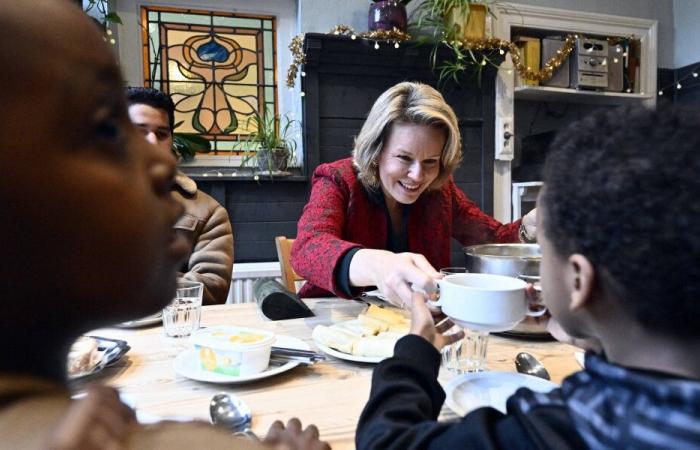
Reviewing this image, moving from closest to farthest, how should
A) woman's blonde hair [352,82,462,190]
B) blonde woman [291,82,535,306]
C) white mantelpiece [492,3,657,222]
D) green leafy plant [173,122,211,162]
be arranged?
1. blonde woman [291,82,535,306]
2. woman's blonde hair [352,82,462,190]
3. green leafy plant [173,122,211,162]
4. white mantelpiece [492,3,657,222]

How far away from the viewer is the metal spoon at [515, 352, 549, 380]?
2.41ft

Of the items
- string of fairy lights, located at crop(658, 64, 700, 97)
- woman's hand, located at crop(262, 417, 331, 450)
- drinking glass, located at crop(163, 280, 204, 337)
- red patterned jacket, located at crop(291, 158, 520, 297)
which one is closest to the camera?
woman's hand, located at crop(262, 417, 331, 450)

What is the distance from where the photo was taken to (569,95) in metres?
3.14

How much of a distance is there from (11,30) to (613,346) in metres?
0.48

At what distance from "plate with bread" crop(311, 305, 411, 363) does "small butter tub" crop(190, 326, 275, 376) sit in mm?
121

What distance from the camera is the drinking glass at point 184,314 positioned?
0.95 meters

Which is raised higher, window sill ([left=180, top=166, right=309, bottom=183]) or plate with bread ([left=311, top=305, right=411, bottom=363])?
window sill ([left=180, top=166, right=309, bottom=183])

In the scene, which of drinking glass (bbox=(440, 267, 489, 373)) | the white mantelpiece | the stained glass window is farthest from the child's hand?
the white mantelpiece

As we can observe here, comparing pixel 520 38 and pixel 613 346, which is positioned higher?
pixel 520 38

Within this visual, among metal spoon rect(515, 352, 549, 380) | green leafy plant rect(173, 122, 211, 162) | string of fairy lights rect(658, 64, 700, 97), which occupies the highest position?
string of fairy lights rect(658, 64, 700, 97)

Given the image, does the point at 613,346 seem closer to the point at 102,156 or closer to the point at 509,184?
the point at 102,156

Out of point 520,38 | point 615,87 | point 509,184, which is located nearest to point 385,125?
point 509,184

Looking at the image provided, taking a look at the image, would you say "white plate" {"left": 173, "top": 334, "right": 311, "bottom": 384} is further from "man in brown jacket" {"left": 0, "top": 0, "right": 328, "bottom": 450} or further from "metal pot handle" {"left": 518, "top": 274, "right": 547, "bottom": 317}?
"man in brown jacket" {"left": 0, "top": 0, "right": 328, "bottom": 450}

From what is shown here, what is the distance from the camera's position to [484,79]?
9.23 feet
